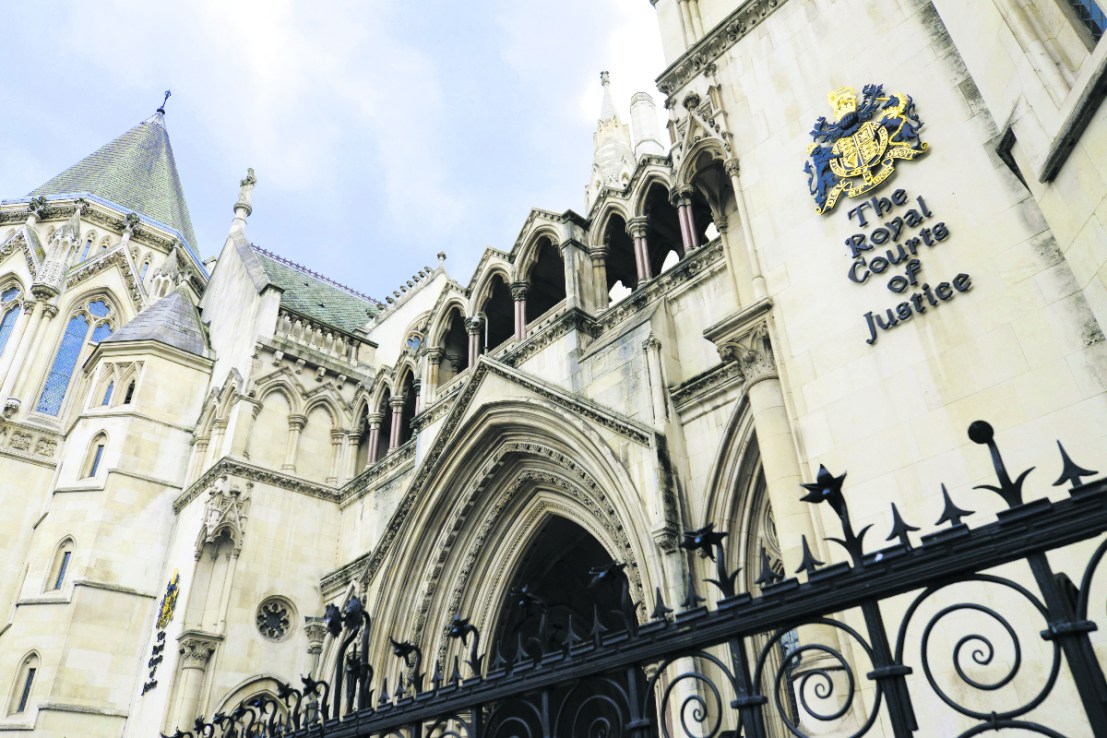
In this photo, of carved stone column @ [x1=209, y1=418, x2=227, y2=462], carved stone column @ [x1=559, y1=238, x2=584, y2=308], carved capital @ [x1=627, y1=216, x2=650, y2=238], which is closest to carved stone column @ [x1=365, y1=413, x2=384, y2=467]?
carved stone column @ [x1=209, y1=418, x2=227, y2=462]

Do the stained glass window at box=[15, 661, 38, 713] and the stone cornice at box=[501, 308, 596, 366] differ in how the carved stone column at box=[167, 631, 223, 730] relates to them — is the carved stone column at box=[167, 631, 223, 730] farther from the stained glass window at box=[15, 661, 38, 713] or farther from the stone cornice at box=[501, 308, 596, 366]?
the stone cornice at box=[501, 308, 596, 366]

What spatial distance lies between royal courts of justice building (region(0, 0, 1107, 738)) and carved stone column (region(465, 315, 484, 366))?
0.08m

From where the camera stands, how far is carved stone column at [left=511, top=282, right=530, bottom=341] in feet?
55.3

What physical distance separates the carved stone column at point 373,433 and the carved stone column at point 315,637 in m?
4.14

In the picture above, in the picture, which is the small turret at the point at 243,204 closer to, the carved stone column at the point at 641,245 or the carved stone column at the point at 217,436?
the carved stone column at the point at 217,436

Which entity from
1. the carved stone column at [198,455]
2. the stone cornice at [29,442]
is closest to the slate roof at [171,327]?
the carved stone column at [198,455]

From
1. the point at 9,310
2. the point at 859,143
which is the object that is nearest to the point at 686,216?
the point at 859,143

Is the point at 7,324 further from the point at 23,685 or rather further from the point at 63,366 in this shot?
the point at 23,685

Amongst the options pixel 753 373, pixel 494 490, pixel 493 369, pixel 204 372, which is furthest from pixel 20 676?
pixel 753 373

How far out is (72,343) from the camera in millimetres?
28875

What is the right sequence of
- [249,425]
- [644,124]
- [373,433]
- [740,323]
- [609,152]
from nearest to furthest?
[740,323] < [249,425] < [373,433] < [609,152] < [644,124]

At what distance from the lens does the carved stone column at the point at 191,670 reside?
16172 millimetres

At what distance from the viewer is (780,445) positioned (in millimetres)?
9039

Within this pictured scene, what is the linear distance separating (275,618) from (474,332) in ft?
25.7
